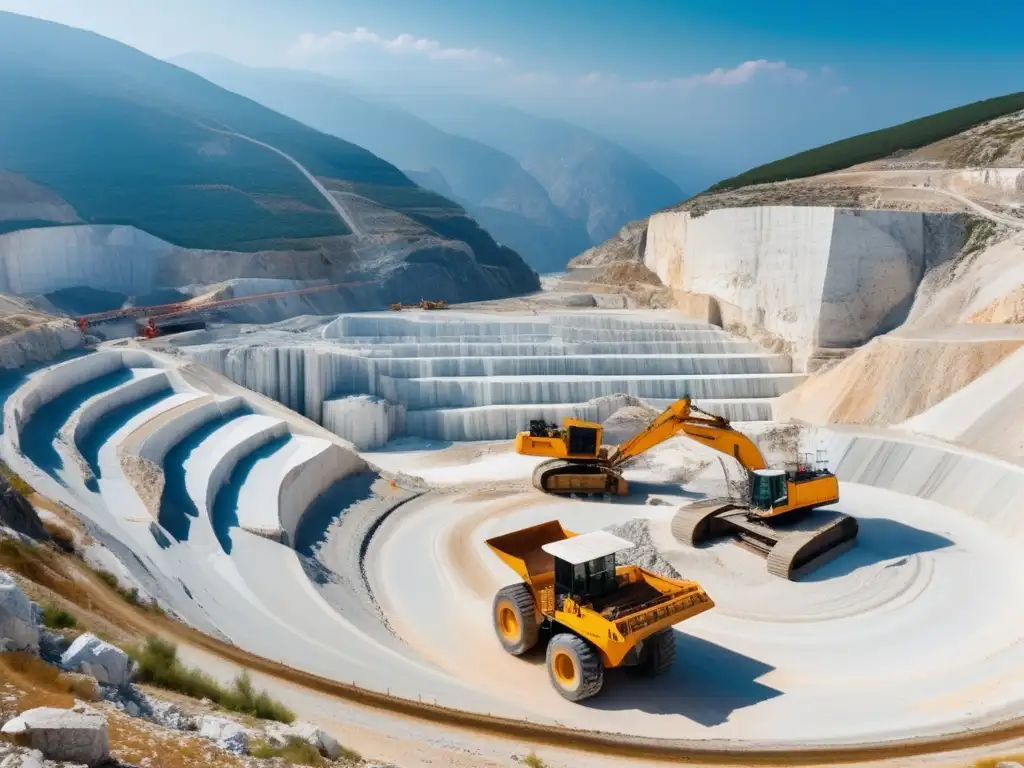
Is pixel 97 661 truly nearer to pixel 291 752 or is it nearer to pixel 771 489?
pixel 291 752

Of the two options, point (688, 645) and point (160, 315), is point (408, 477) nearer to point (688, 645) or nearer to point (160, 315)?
point (688, 645)

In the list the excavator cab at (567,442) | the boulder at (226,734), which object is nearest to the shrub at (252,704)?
the boulder at (226,734)

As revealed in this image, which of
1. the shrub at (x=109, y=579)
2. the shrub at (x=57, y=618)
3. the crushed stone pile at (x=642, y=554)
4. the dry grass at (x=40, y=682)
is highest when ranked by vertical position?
the dry grass at (x=40, y=682)

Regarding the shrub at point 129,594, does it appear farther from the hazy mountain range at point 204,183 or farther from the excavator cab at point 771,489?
the hazy mountain range at point 204,183

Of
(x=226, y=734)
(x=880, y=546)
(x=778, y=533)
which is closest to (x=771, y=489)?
(x=778, y=533)

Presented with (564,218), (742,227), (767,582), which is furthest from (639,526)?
(564,218)

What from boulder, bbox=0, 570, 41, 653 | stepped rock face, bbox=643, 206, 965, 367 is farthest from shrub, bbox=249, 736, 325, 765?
stepped rock face, bbox=643, 206, 965, 367
